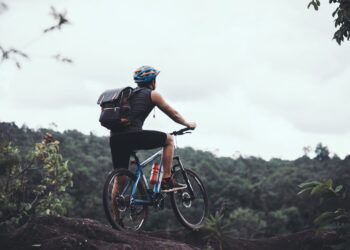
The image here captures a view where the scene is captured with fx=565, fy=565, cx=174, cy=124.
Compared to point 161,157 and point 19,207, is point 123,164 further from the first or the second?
point 19,207

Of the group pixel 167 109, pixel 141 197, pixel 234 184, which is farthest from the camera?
pixel 234 184

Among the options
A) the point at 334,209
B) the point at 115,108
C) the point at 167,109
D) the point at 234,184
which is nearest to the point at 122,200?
the point at 115,108

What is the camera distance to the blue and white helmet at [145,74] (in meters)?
7.09

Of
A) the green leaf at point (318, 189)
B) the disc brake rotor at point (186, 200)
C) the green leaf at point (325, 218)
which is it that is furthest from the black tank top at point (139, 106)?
the green leaf at point (325, 218)

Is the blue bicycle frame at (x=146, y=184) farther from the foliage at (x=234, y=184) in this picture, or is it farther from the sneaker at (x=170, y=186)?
the foliage at (x=234, y=184)

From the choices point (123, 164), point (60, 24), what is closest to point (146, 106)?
point (123, 164)

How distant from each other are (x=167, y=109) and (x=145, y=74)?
531 millimetres

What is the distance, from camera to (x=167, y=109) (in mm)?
7000

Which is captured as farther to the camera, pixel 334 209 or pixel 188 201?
pixel 188 201

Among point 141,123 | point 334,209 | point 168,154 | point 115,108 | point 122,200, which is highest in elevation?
point 115,108

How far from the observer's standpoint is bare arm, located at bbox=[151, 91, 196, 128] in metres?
6.94

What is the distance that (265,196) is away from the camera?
69.9 m

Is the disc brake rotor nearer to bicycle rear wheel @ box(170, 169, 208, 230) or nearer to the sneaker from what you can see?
bicycle rear wheel @ box(170, 169, 208, 230)

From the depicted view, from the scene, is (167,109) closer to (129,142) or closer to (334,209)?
(129,142)
